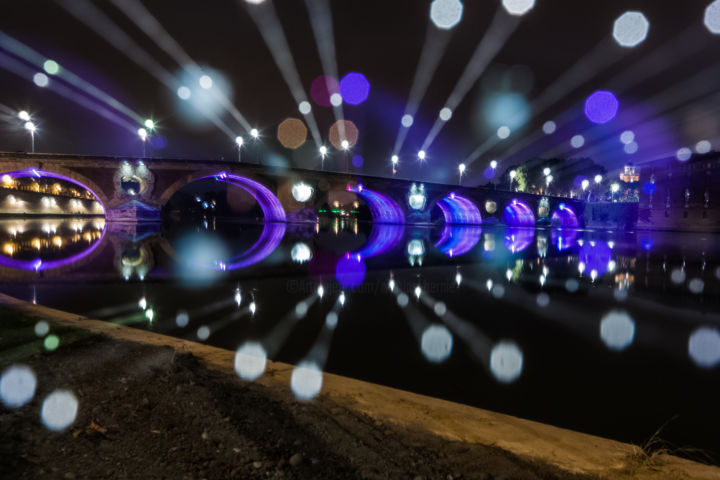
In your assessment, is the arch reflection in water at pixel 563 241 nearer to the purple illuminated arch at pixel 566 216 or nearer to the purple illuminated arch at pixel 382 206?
the purple illuminated arch at pixel 382 206

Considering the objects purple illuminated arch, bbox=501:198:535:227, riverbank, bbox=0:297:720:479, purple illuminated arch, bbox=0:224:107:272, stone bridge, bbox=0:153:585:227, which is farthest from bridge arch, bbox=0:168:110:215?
purple illuminated arch, bbox=501:198:535:227

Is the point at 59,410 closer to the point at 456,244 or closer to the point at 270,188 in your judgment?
the point at 456,244

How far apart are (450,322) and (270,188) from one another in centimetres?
4637

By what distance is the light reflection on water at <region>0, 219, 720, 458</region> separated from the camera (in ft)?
15.3

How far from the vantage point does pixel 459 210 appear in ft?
257

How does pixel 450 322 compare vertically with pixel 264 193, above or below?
below

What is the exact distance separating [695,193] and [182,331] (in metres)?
85.8

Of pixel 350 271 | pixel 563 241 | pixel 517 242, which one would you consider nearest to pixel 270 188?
pixel 517 242

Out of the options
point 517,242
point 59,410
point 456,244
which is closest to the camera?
point 59,410

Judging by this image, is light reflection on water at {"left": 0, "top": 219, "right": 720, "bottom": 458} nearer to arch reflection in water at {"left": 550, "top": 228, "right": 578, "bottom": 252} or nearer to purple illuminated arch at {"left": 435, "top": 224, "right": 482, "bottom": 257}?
purple illuminated arch at {"left": 435, "top": 224, "right": 482, "bottom": 257}

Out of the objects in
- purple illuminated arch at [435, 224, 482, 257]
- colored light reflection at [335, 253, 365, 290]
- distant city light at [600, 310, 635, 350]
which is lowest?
distant city light at [600, 310, 635, 350]

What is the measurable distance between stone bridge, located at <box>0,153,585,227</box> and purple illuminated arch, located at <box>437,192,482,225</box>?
240 millimetres

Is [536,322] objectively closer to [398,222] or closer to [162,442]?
[162,442]

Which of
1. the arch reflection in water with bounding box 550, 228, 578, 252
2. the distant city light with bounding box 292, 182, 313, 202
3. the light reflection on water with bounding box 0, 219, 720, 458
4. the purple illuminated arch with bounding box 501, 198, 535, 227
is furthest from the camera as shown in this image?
the purple illuminated arch with bounding box 501, 198, 535, 227
